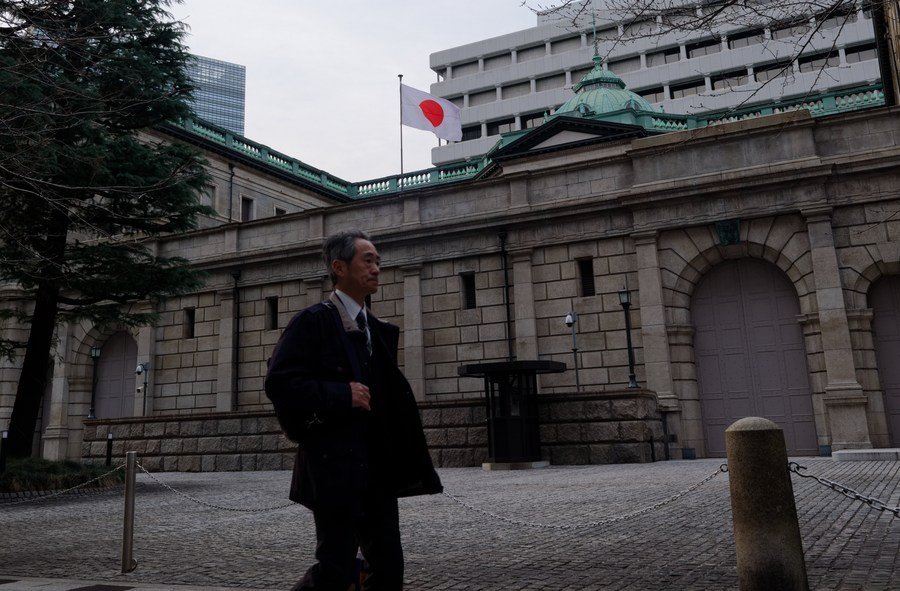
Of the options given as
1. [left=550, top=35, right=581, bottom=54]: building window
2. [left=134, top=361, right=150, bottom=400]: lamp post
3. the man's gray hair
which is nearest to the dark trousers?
the man's gray hair

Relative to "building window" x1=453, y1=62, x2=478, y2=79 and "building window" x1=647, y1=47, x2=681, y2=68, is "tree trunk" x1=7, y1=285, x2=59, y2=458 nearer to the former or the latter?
"building window" x1=647, y1=47, x2=681, y2=68

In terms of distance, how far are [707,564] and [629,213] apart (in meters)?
18.4

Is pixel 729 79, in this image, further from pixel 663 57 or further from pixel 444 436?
pixel 663 57

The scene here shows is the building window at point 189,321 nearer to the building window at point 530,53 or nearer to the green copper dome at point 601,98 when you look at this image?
the green copper dome at point 601,98

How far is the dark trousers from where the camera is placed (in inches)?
134

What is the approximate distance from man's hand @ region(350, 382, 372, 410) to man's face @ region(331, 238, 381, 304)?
0.60 meters

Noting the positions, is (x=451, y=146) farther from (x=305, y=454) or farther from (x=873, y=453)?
(x=305, y=454)

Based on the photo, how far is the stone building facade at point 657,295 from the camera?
66.7 ft

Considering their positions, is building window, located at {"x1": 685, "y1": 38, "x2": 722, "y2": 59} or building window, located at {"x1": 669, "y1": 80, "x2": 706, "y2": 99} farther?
building window, located at {"x1": 669, "y1": 80, "x2": 706, "y2": 99}

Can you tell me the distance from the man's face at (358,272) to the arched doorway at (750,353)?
2014 centimetres

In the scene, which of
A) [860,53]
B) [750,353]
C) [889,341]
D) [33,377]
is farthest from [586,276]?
[860,53]

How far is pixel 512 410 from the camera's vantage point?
61.5ft

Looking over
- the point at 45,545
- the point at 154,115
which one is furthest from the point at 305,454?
the point at 154,115

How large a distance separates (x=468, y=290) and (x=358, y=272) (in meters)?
22.2
